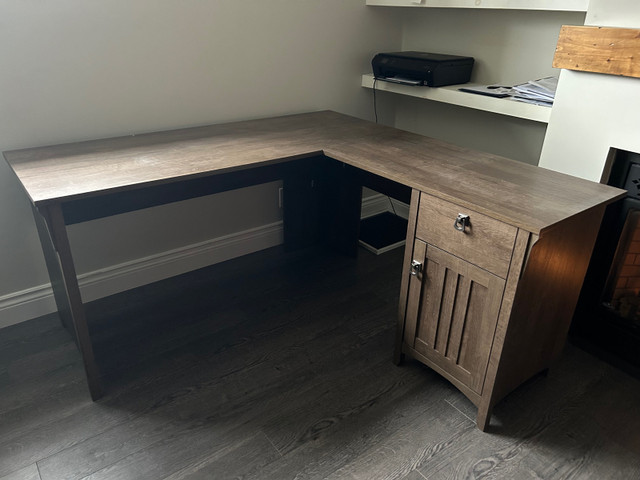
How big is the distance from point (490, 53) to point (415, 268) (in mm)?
1354

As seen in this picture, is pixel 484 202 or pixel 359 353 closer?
pixel 484 202

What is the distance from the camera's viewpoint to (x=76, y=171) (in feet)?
5.38

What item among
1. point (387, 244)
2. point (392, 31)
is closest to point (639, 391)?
point (387, 244)

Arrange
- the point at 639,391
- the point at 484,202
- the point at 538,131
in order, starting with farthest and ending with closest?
the point at 538,131, the point at 639,391, the point at 484,202

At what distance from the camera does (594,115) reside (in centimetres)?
171

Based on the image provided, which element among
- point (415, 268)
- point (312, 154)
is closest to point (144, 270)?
point (312, 154)

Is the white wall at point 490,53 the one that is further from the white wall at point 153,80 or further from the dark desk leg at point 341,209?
the dark desk leg at point 341,209

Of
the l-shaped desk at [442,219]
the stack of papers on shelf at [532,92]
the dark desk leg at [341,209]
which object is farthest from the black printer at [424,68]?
the dark desk leg at [341,209]

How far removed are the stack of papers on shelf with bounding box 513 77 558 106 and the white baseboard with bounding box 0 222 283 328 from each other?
1.40 meters

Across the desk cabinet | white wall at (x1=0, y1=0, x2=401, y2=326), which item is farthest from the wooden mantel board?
white wall at (x1=0, y1=0, x2=401, y2=326)

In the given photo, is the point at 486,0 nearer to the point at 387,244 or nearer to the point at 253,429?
the point at 387,244

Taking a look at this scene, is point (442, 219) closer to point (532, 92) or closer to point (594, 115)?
point (594, 115)

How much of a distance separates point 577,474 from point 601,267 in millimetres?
786

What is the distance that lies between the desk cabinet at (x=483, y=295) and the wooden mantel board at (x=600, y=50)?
52 cm
